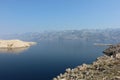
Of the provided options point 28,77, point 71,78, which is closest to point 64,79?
point 71,78

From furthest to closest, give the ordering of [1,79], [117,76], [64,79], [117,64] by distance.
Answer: [1,79]
[117,64]
[64,79]
[117,76]

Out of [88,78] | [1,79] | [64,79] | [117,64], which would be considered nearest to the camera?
[88,78]

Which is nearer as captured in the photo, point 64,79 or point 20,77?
point 64,79

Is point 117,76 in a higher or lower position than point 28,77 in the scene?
higher

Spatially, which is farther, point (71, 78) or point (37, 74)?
point (37, 74)

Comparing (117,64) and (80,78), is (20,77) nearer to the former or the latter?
(80,78)

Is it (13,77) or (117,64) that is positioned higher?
(117,64)

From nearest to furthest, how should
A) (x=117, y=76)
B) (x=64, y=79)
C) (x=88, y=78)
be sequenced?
(x=117, y=76)
(x=88, y=78)
(x=64, y=79)

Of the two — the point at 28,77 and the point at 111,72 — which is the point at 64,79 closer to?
the point at 111,72

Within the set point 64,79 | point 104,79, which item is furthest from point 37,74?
point 104,79
